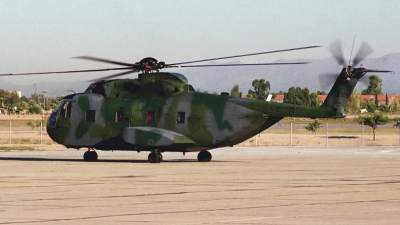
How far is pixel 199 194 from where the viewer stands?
2053cm

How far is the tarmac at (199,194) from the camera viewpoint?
625 inches

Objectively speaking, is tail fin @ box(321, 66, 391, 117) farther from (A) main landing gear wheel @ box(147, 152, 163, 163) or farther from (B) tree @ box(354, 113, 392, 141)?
(B) tree @ box(354, 113, 392, 141)

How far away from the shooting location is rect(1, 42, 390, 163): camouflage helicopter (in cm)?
3456

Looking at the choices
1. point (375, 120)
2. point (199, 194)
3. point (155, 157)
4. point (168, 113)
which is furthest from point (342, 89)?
point (375, 120)

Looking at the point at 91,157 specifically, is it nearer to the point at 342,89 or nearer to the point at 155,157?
the point at 155,157

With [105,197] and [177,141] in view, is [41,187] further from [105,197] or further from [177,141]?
[177,141]

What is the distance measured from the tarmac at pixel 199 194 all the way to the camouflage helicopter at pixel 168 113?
2.46 metres

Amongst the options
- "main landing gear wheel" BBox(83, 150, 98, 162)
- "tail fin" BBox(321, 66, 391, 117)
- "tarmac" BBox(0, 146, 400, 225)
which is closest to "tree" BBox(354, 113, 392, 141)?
"tail fin" BBox(321, 66, 391, 117)

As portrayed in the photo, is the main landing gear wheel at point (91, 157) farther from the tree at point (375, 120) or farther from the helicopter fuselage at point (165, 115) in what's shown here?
the tree at point (375, 120)

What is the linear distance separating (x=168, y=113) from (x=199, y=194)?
14.8 metres

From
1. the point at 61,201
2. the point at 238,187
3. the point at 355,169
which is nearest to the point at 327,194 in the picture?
the point at 238,187

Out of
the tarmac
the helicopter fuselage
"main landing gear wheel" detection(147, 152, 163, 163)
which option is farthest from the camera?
"main landing gear wheel" detection(147, 152, 163, 163)

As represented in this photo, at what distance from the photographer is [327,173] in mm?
28516

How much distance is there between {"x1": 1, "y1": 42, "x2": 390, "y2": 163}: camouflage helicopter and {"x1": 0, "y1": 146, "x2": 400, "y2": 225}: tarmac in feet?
8.09
